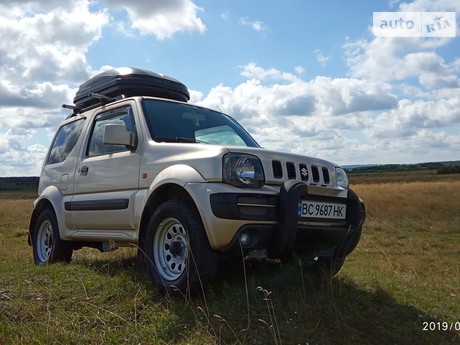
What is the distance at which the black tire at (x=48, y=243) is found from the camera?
5984 mm

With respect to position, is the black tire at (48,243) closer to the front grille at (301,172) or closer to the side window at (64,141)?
the side window at (64,141)

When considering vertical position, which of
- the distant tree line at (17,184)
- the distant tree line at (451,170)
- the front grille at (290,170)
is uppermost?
the front grille at (290,170)

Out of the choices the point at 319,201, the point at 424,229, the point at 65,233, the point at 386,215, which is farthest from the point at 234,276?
the point at 386,215

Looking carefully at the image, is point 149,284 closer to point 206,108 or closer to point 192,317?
point 192,317

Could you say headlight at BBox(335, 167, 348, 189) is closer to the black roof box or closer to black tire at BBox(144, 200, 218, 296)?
black tire at BBox(144, 200, 218, 296)

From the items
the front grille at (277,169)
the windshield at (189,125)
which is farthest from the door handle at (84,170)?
the front grille at (277,169)

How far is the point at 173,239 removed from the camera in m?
4.15

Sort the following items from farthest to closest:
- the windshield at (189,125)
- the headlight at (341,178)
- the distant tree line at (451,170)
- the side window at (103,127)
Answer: the distant tree line at (451,170)
the side window at (103,127)
the windshield at (189,125)
the headlight at (341,178)

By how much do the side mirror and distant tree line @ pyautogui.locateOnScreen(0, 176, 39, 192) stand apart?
304 feet

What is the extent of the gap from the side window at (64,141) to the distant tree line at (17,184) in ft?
295

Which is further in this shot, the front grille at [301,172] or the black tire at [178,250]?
the front grille at [301,172]

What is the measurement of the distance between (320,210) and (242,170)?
85 cm

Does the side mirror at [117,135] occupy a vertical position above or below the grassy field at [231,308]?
above

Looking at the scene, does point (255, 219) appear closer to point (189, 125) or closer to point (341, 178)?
point (341, 178)
